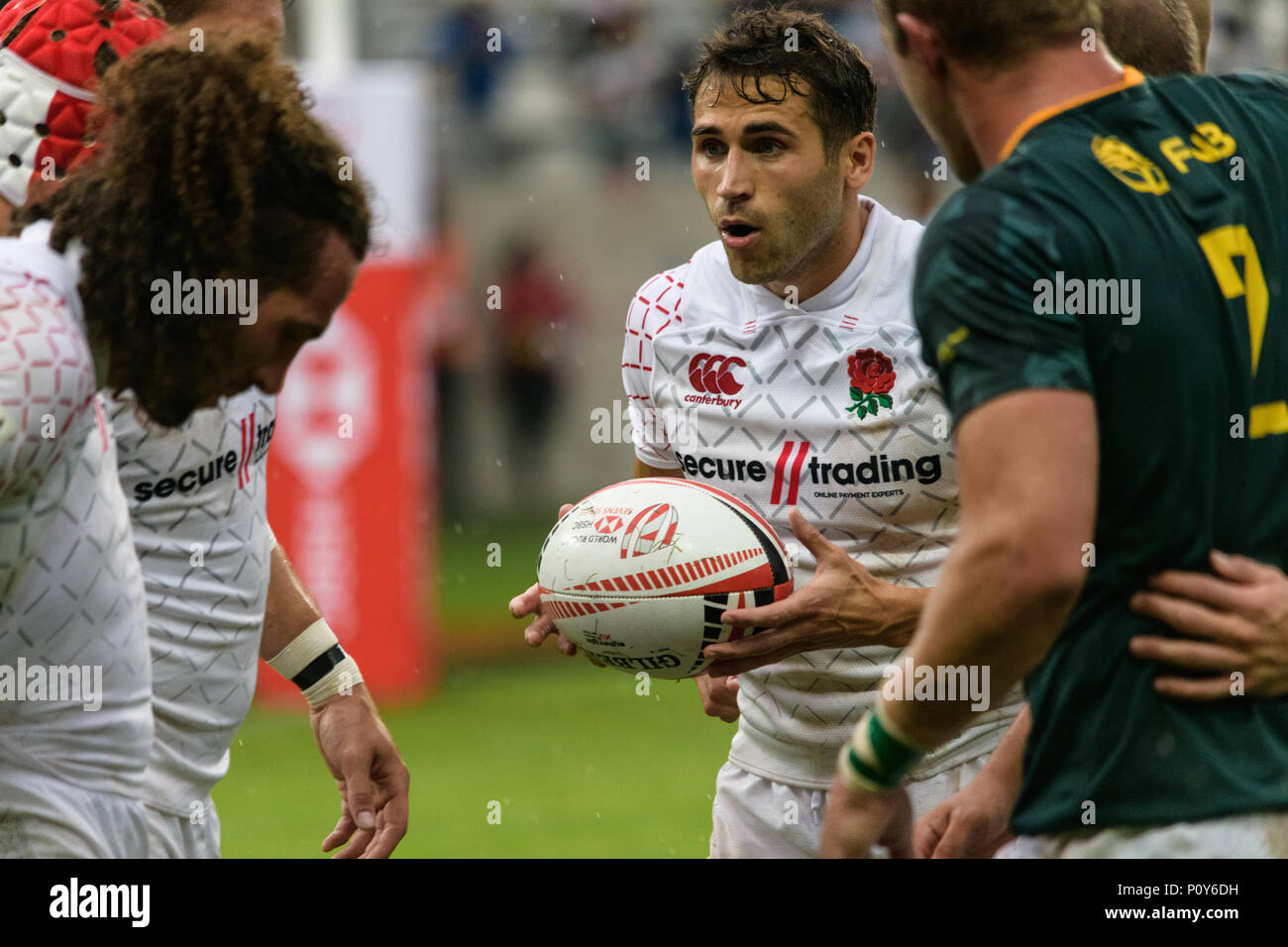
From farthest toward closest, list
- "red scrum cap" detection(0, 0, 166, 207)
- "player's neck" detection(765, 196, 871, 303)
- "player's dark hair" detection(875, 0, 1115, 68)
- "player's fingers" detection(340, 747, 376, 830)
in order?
"player's neck" detection(765, 196, 871, 303), "player's fingers" detection(340, 747, 376, 830), "red scrum cap" detection(0, 0, 166, 207), "player's dark hair" detection(875, 0, 1115, 68)

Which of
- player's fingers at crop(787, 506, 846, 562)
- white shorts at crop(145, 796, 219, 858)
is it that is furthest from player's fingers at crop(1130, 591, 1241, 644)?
white shorts at crop(145, 796, 219, 858)

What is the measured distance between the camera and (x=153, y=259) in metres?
2.65

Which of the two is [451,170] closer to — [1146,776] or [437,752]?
[437,752]

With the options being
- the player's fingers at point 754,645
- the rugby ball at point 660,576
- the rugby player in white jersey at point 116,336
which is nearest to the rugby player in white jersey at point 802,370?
the rugby ball at point 660,576

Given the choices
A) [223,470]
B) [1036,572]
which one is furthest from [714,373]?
[1036,572]

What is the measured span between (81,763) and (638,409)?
2182mm

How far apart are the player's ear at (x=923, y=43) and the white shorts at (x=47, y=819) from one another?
6.46 feet

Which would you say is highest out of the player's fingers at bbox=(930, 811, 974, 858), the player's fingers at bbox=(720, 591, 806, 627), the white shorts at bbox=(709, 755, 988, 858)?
the player's fingers at bbox=(720, 591, 806, 627)

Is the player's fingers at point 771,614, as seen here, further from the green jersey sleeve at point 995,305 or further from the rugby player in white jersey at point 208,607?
the green jersey sleeve at point 995,305

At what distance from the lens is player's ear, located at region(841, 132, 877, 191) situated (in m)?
4.49

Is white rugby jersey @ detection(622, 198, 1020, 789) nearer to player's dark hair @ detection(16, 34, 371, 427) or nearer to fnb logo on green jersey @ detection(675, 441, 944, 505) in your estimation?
fnb logo on green jersey @ detection(675, 441, 944, 505)

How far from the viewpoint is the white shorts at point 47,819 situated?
291 cm

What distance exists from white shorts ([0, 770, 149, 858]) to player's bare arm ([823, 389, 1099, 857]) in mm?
1531

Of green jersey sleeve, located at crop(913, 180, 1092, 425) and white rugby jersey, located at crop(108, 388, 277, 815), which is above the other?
green jersey sleeve, located at crop(913, 180, 1092, 425)
